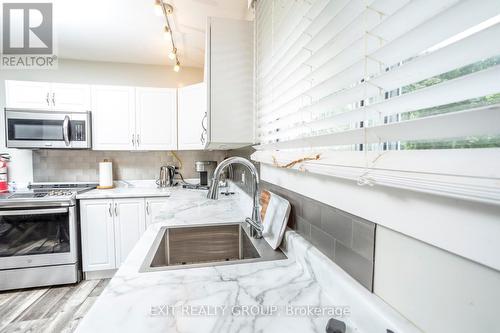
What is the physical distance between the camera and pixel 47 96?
244 centimetres

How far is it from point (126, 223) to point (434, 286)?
264cm

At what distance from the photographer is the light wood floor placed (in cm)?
170

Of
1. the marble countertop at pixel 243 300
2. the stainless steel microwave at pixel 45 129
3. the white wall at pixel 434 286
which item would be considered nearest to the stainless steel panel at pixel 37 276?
the stainless steel microwave at pixel 45 129

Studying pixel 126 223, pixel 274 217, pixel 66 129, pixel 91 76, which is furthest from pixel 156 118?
pixel 274 217

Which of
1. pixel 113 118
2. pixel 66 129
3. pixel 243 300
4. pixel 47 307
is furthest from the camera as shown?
pixel 113 118

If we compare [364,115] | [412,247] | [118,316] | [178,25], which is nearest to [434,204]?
[412,247]

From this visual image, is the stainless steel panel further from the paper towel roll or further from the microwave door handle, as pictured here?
the microwave door handle

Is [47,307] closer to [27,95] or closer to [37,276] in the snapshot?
[37,276]

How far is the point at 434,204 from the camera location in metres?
0.38

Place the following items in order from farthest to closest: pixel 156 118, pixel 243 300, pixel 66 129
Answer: pixel 156 118, pixel 66 129, pixel 243 300

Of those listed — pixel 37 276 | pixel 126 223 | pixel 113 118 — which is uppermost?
pixel 113 118

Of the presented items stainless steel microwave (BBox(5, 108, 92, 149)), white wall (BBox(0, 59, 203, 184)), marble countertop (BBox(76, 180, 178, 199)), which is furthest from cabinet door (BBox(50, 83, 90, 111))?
marble countertop (BBox(76, 180, 178, 199))

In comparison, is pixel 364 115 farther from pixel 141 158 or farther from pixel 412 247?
pixel 141 158

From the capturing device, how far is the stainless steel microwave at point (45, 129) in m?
2.29
